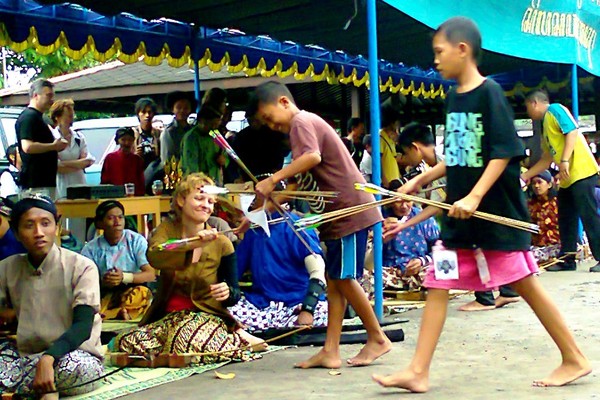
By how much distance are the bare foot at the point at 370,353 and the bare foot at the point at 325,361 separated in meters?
0.10

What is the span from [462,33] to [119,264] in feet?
11.6

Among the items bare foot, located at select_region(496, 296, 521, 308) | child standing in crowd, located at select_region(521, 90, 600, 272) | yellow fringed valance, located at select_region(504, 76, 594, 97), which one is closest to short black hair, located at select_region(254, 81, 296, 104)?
bare foot, located at select_region(496, 296, 521, 308)

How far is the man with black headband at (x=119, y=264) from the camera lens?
6.93 m

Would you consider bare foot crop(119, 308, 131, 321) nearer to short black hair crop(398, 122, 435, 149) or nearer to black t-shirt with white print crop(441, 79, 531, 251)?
short black hair crop(398, 122, 435, 149)

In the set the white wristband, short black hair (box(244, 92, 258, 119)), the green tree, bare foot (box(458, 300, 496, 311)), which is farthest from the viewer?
the green tree

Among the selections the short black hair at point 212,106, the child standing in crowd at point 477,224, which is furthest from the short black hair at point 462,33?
the short black hair at point 212,106

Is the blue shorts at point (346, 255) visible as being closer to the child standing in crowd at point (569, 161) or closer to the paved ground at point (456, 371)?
the paved ground at point (456, 371)

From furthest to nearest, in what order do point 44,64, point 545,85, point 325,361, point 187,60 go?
point 44,64 → point 545,85 → point 187,60 → point 325,361

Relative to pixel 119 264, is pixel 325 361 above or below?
below

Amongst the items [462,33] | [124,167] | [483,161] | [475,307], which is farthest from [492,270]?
[124,167]

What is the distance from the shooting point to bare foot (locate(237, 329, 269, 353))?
5477mm

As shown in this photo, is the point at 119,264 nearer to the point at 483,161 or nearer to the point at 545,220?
the point at 483,161

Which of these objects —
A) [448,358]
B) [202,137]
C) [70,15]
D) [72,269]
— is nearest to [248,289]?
[448,358]

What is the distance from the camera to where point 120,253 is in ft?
23.1
